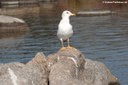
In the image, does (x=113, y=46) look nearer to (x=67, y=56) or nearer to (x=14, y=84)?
(x=67, y=56)

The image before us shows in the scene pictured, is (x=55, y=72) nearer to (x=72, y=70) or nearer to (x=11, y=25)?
(x=72, y=70)

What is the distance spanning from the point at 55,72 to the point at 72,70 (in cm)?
67

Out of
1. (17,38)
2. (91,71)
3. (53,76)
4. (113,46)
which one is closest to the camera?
(53,76)

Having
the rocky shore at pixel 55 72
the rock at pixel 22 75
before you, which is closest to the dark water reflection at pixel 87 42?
the rocky shore at pixel 55 72

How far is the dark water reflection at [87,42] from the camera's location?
3011 centimetres

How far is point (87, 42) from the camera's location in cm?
3841

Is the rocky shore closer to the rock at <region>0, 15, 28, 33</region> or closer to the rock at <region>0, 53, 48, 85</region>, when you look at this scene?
the rock at <region>0, 53, 48, 85</region>

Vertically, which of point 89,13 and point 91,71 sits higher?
point 91,71

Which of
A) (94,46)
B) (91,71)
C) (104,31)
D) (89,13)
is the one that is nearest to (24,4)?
(89,13)

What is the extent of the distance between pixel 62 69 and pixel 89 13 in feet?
155

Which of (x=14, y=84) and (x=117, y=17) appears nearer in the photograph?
(x=14, y=84)

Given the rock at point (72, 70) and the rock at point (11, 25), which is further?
the rock at point (11, 25)

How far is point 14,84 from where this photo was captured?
15094 mm

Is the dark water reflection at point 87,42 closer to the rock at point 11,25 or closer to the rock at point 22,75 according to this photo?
the rock at point 11,25
